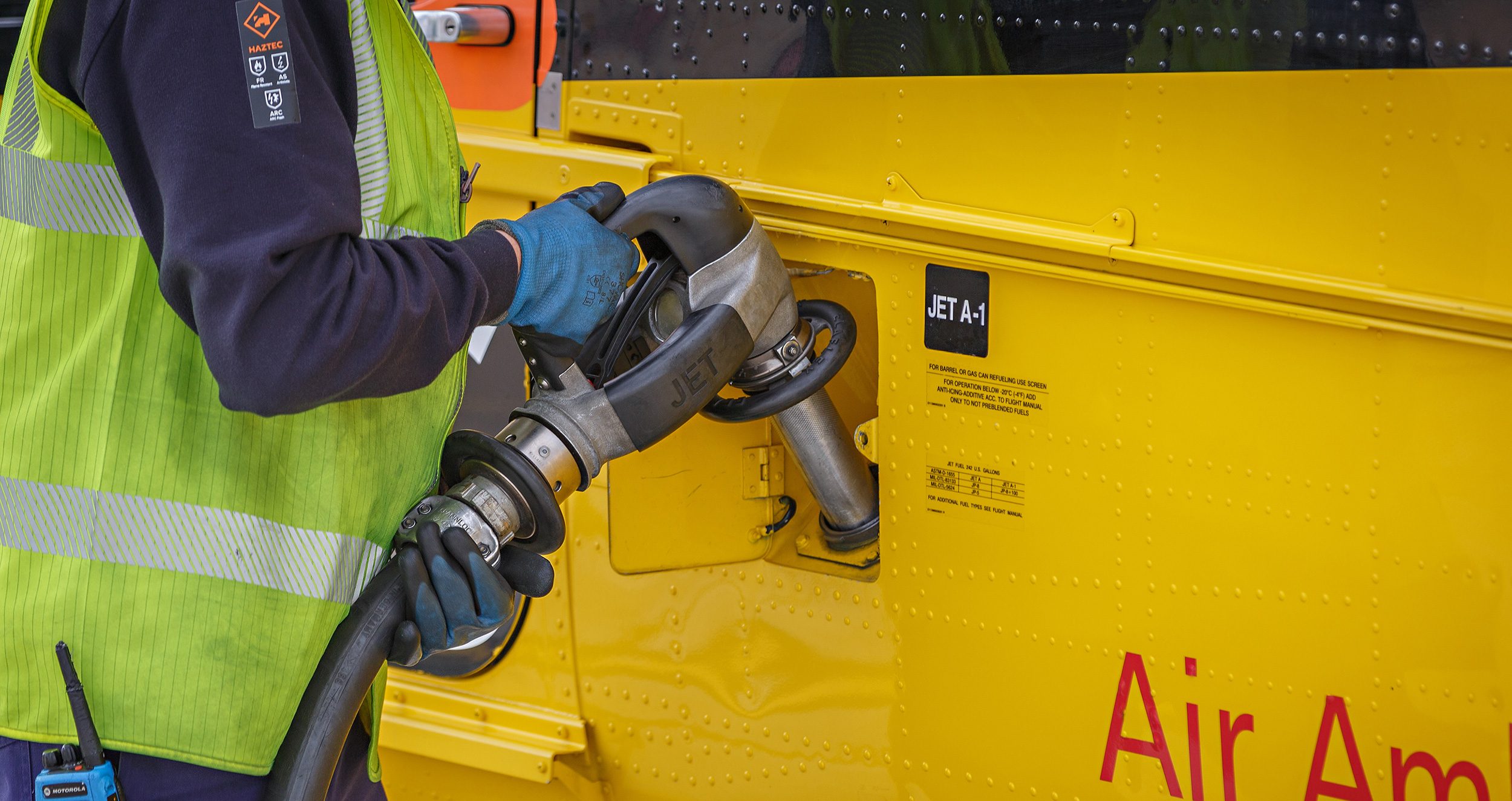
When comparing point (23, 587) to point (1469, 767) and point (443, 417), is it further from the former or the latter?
point (1469, 767)

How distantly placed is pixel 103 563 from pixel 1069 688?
1503mm

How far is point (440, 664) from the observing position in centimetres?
289

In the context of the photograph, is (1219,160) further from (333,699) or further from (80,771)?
(80,771)

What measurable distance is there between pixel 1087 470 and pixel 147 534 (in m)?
Result: 1.42

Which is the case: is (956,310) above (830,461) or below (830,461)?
above

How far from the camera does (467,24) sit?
257 cm

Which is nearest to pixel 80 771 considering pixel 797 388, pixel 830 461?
pixel 797 388

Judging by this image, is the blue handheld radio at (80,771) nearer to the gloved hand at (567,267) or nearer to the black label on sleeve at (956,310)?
the gloved hand at (567,267)

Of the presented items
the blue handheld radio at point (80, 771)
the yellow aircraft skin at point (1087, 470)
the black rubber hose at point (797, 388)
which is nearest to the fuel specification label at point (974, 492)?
the yellow aircraft skin at point (1087, 470)

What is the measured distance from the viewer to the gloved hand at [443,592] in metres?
1.72

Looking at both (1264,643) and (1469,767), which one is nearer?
(1469,767)

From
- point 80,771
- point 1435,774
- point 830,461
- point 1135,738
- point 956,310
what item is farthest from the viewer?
point 830,461

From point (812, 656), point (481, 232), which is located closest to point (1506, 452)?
point (812, 656)

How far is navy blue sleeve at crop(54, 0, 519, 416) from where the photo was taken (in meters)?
1.33
